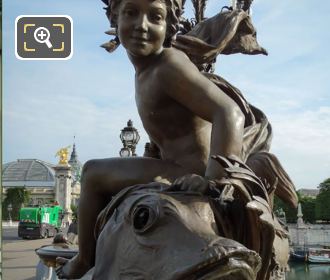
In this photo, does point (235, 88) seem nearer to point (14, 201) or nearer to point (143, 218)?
point (143, 218)

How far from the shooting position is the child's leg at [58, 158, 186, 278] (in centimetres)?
158

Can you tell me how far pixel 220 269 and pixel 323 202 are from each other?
57.7 meters

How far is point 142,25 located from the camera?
154 centimetres

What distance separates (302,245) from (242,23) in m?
48.5

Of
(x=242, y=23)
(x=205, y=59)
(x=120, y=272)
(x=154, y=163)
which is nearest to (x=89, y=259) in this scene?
(x=154, y=163)

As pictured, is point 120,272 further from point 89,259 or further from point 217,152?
point 89,259

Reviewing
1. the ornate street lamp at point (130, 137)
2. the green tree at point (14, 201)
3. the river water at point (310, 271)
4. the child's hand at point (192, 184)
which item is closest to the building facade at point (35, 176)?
the green tree at point (14, 201)

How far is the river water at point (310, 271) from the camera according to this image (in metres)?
31.9

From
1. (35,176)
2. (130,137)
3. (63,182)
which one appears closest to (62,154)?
(63,182)

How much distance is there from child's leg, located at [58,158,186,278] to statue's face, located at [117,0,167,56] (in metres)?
0.39

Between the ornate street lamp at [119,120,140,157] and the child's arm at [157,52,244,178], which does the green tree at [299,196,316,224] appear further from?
the child's arm at [157,52,244,178]

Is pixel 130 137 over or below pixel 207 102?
over

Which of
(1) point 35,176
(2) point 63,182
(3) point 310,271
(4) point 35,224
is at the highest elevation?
(2) point 63,182

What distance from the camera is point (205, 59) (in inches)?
89.0
